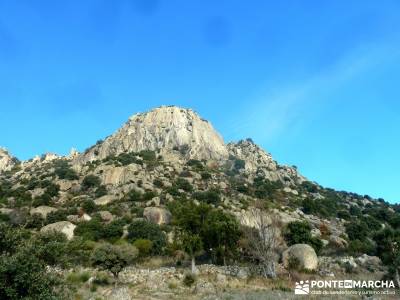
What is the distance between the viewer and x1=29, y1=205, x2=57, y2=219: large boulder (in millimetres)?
82350

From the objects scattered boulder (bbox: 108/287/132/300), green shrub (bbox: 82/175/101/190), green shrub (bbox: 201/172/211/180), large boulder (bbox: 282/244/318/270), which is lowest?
scattered boulder (bbox: 108/287/132/300)

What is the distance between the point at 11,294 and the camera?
1909cm

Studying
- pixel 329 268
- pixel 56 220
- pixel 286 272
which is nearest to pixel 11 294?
pixel 286 272

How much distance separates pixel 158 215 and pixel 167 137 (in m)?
94.2

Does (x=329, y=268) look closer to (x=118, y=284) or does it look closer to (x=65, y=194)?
(x=118, y=284)

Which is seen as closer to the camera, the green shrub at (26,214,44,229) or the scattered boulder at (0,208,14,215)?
the green shrub at (26,214,44,229)

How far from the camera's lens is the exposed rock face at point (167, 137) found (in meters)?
162

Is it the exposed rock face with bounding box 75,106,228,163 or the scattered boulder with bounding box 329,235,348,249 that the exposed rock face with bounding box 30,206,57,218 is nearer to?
the scattered boulder with bounding box 329,235,348,249

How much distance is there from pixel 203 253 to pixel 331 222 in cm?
5069

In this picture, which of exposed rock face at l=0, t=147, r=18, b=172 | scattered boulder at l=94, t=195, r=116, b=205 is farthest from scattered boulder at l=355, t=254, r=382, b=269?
exposed rock face at l=0, t=147, r=18, b=172

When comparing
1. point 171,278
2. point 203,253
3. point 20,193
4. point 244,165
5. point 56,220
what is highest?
point 244,165

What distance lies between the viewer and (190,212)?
47031 mm

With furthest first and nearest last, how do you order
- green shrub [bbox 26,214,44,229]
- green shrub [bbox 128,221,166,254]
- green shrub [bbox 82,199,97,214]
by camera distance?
green shrub [bbox 82,199,97,214] < green shrub [bbox 26,214,44,229] < green shrub [bbox 128,221,166,254]

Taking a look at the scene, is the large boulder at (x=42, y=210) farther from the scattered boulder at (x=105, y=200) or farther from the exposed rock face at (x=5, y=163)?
the exposed rock face at (x=5, y=163)
